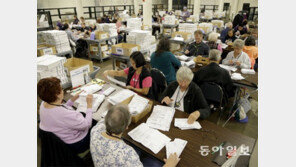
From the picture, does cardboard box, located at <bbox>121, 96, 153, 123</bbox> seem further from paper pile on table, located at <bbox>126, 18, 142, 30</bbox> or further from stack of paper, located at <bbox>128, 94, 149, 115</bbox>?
paper pile on table, located at <bbox>126, 18, 142, 30</bbox>

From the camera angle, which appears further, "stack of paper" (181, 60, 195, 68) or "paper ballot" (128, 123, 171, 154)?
"stack of paper" (181, 60, 195, 68)

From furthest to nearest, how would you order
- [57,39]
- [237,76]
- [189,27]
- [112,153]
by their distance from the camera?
1. [189,27]
2. [57,39]
3. [237,76]
4. [112,153]

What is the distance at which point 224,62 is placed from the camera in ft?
11.9

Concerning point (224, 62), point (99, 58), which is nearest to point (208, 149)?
point (224, 62)

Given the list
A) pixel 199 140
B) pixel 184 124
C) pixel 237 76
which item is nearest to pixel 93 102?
pixel 184 124

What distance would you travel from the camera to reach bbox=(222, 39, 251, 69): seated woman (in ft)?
10.9

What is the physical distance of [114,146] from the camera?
1.21 metres

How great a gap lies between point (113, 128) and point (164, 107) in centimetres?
88

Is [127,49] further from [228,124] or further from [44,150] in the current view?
[44,150]

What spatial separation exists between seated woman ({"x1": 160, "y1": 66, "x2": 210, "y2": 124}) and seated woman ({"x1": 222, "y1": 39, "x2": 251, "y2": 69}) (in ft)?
5.92

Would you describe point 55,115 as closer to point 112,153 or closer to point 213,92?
point 112,153

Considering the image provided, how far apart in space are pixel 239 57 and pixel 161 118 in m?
2.46

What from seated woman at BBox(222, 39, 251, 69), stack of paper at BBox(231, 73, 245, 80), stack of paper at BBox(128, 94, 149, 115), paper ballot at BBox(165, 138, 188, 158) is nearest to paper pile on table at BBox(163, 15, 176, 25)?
seated woman at BBox(222, 39, 251, 69)

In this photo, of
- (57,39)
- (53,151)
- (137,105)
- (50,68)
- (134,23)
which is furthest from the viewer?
(134,23)
